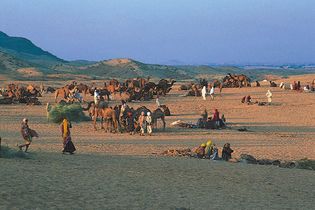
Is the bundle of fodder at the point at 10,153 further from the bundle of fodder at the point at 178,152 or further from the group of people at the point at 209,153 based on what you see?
the group of people at the point at 209,153

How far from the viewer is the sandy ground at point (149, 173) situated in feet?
39.2

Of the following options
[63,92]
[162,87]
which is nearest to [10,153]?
[63,92]

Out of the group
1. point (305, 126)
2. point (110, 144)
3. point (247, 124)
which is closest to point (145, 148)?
point (110, 144)

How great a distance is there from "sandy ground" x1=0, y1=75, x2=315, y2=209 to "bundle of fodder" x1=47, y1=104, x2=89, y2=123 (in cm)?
57

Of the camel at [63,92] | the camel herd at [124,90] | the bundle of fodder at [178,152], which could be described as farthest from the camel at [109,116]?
the camel at [63,92]

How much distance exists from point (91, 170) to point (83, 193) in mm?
3281

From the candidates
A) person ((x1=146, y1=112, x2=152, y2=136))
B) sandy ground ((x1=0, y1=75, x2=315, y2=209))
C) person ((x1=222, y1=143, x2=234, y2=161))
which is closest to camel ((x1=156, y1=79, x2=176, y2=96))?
sandy ground ((x1=0, y1=75, x2=315, y2=209))

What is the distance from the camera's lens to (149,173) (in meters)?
15.7

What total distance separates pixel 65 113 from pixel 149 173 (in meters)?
15.0

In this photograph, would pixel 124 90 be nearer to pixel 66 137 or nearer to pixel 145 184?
pixel 66 137

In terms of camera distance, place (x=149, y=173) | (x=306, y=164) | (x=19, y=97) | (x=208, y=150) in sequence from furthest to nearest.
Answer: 1. (x=19, y=97)
2. (x=208, y=150)
3. (x=306, y=164)
4. (x=149, y=173)

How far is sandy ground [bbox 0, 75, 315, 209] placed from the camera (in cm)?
1194

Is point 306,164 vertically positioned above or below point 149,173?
below

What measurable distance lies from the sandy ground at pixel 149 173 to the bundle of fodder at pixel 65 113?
1.88ft
